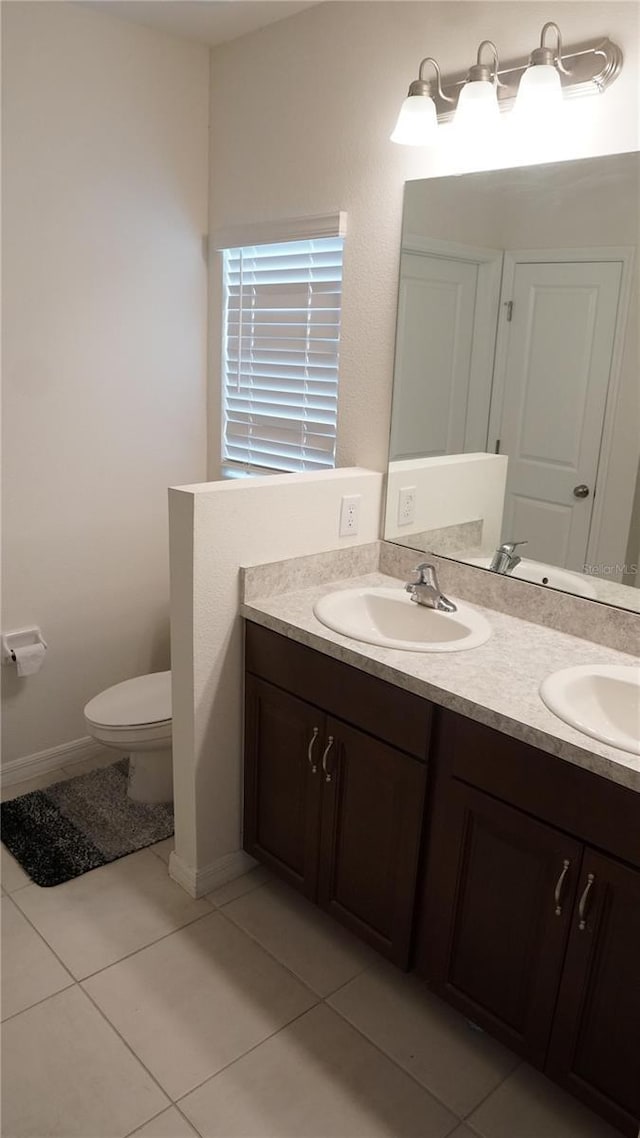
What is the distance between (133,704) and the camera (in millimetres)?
2609

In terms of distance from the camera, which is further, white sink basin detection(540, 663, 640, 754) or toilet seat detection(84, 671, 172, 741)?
toilet seat detection(84, 671, 172, 741)

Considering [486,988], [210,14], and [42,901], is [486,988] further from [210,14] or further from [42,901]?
[210,14]

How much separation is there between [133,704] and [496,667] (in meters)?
1.33

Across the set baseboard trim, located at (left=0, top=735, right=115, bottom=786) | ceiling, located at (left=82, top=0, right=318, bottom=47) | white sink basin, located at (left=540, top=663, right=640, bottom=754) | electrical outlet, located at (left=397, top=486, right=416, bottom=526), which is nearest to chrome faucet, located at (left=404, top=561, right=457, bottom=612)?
electrical outlet, located at (left=397, top=486, right=416, bottom=526)

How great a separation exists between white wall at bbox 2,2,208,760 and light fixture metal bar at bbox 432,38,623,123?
1.32 metres

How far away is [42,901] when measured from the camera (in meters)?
2.25

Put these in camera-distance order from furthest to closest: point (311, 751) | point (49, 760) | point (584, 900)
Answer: point (49, 760), point (311, 751), point (584, 900)

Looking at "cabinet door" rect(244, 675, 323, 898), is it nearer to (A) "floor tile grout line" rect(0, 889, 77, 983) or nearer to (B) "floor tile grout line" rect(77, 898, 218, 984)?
(B) "floor tile grout line" rect(77, 898, 218, 984)

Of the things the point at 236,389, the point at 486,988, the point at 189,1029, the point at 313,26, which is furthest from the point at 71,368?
the point at 486,988

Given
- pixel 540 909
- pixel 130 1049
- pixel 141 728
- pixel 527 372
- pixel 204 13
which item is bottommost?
pixel 130 1049

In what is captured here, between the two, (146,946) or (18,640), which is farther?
(18,640)

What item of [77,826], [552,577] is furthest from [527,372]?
[77,826]

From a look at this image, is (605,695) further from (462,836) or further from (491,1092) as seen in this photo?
(491,1092)

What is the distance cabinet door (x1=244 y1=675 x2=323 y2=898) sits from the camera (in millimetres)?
2045
